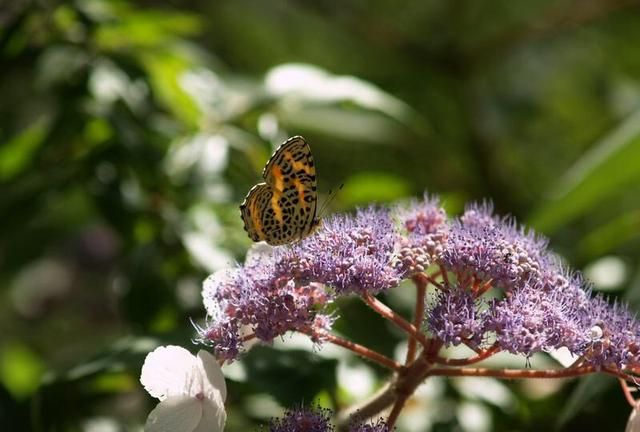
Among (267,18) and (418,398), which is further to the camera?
(267,18)

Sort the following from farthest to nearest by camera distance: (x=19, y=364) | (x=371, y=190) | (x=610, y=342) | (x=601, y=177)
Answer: (x=19, y=364), (x=371, y=190), (x=601, y=177), (x=610, y=342)

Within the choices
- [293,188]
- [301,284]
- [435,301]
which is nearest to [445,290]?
[435,301]

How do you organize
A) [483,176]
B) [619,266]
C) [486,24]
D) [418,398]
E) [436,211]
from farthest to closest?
[486,24]
[483,176]
[619,266]
[418,398]
[436,211]

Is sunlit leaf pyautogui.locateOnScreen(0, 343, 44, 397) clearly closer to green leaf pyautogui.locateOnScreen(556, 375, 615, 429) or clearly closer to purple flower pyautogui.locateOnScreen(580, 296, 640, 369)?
green leaf pyautogui.locateOnScreen(556, 375, 615, 429)

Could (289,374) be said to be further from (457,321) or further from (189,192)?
(189,192)

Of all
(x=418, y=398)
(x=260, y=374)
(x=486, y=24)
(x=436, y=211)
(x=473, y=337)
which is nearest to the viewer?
(x=473, y=337)

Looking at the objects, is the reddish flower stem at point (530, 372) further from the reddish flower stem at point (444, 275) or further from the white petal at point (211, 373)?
the white petal at point (211, 373)

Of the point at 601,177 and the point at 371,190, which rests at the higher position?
the point at 371,190

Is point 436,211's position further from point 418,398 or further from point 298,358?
point 418,398

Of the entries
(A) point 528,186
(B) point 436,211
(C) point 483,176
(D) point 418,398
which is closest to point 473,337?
(B) point 436,211
